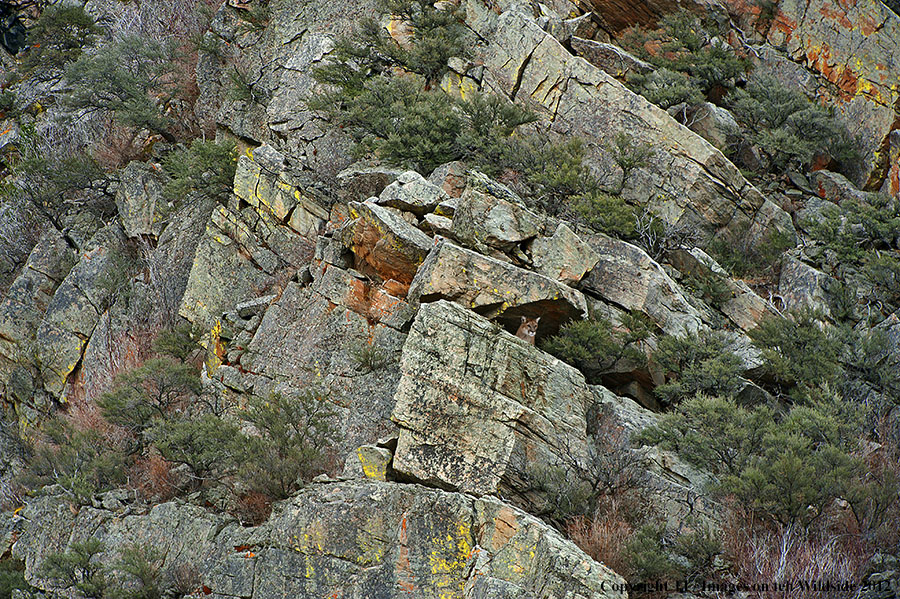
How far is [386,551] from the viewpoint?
943 cm

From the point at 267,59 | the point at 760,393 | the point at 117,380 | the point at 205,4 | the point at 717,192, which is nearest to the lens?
the point at 760,393

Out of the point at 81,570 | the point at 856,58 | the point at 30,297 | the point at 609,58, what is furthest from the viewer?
the point at 609,58

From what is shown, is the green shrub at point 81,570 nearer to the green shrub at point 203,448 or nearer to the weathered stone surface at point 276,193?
the green shrub at point 203,448

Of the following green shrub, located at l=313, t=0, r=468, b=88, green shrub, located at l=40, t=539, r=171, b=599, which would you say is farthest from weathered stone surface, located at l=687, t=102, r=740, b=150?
green shrub, located at l=40, t=539, r=171, b=599

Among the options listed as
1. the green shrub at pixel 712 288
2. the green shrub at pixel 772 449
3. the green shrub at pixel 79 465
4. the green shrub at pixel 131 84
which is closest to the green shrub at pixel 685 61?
the green shrub at pixel 712 288

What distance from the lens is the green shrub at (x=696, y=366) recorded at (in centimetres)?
1234

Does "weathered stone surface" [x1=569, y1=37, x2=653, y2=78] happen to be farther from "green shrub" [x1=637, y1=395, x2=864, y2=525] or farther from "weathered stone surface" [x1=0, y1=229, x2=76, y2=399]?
"weathered stone surface" [x1=0, y1=229, x2=76, y2=399]

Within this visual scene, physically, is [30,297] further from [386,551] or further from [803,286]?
[803,286]

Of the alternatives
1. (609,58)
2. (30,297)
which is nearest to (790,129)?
(609,58)

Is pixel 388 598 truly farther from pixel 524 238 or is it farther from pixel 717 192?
pixel 717 192

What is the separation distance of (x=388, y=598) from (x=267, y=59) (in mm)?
16031

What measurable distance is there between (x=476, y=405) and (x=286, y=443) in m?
3.11

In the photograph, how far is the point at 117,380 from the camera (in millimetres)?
15359

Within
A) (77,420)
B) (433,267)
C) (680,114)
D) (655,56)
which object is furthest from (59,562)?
(655,56)
